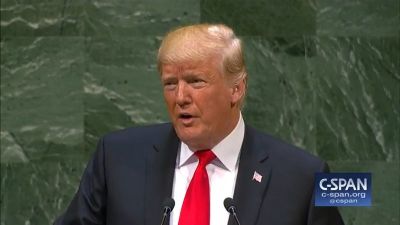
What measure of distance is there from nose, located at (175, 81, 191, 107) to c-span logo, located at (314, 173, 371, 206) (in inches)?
19.1

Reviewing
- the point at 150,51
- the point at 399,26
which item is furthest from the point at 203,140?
the point at 399,26

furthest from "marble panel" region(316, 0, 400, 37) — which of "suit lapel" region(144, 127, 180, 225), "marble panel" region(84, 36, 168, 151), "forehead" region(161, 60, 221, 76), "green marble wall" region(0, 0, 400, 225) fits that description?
"forehead" region(161, 60, 221, 76)

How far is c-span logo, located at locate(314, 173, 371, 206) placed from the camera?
267 centimetres

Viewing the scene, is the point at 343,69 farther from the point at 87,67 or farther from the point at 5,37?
the point at 5,37

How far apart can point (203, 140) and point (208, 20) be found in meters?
2.14

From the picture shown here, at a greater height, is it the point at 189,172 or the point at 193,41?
the point at 193,41

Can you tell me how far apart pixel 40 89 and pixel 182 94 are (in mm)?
2293

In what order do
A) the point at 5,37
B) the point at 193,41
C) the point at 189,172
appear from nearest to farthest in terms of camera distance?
the point at 193,41 < the point at 189,172 < the point at 5,37

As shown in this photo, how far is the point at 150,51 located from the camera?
192 inches

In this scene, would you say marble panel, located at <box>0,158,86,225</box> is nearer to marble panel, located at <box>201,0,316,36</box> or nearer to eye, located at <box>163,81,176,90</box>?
marble panel, located at <box>201,0,316,36</box>

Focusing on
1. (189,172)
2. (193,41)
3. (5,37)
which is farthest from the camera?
(5,37)

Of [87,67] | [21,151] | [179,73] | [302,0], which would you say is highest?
[179,73]

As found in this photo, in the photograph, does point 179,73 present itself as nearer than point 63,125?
Yes

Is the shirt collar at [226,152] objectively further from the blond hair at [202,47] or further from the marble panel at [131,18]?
the marble panel at [131,18]
